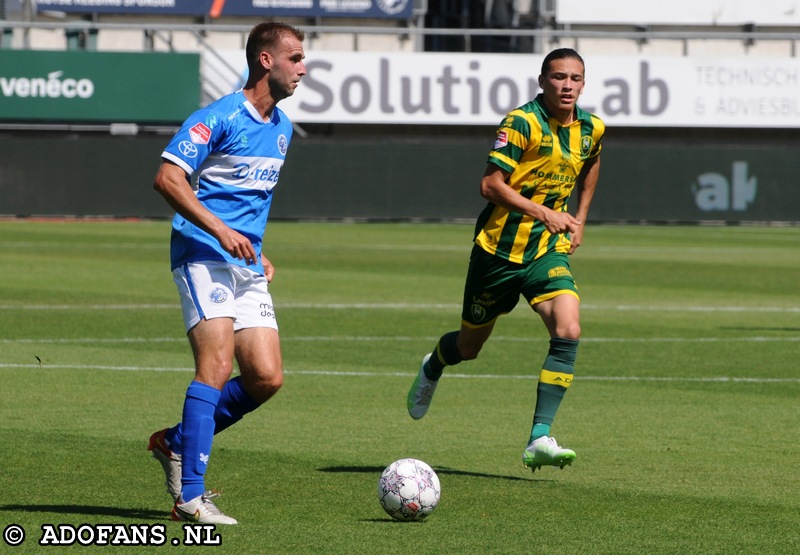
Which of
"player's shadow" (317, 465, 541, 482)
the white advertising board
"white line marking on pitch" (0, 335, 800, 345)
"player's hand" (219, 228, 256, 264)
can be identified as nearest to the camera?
"player's hand" (219, 228, 256, 264)

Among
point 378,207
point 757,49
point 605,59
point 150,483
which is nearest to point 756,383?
point 150,483

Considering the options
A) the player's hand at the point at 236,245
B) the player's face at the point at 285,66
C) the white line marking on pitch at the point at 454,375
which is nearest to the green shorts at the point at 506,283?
the player's face at the point at 285,66

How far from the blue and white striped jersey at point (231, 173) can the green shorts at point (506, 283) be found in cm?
180

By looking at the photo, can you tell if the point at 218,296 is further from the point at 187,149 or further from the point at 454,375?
the point at 454,375

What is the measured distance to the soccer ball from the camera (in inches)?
240

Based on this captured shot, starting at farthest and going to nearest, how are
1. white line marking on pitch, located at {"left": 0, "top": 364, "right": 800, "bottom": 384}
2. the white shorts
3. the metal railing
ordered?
the metal railing → white line marking on pitch, located at {"left": 0, "top": 364, "right": 800, "bottom": 384} → the white shorts

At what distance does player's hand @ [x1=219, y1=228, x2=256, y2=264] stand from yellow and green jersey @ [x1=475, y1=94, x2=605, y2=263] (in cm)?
219

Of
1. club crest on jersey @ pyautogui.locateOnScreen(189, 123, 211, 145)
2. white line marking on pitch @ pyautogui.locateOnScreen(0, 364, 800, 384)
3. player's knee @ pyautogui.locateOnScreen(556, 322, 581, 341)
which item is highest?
club crest on jersey @ pyautogui.locateOnScreen(189, 123, 211, 145)

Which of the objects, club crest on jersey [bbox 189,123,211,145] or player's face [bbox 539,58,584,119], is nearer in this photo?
club crest on jersey [bbox 189,123,211,145]

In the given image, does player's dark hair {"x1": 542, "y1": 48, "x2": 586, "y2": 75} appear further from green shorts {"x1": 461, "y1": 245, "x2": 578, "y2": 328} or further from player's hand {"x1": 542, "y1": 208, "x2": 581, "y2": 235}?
green shorts {"x1": 461, "y1": 245, "x2": 578, "y2": 328}

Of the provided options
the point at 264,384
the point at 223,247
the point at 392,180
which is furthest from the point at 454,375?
the point at 392,180

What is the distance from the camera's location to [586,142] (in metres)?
7.92

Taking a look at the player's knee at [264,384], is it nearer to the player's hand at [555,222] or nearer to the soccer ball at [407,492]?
the soccer ball at [407,492]

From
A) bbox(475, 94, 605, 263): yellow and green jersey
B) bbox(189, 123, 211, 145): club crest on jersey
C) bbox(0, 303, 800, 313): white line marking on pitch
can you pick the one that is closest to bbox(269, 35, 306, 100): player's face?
bbox(189, 123, 211, 145): club crest on jersey
